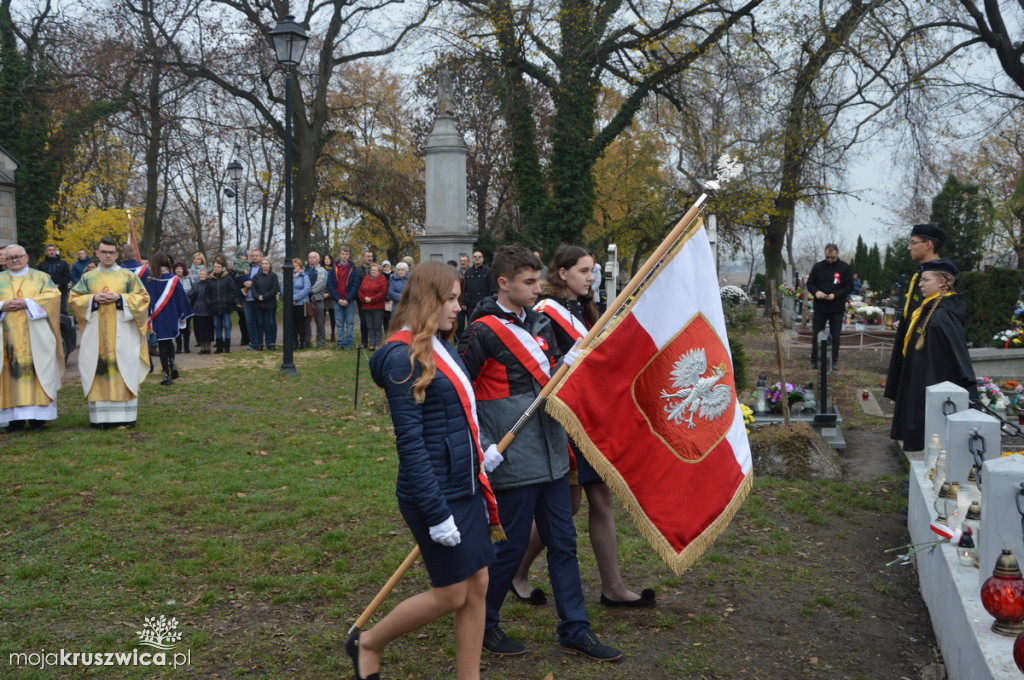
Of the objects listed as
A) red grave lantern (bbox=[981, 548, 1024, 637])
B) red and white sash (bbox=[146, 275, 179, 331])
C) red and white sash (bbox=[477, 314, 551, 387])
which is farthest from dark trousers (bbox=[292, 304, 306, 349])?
red grave lantern (bbox=[981, 548, 1024, 637])

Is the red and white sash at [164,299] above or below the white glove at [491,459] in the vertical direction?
above

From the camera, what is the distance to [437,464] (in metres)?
3.63

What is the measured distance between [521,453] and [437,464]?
818 mm

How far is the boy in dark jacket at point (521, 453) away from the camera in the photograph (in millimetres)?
4402

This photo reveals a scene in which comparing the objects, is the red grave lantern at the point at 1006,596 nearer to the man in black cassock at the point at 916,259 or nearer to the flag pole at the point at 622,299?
the flag pole at the point at 622,299

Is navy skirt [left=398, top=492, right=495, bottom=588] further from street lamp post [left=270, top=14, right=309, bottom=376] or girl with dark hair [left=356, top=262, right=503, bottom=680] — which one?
street lamp post [left=270, top=14, right=309, bottom=376]

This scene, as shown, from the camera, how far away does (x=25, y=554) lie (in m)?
5.89

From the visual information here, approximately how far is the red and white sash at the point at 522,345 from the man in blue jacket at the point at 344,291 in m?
14.0

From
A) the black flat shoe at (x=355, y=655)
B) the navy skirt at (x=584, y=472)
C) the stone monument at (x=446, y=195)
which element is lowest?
the black flat shoe at (x=355, y=655)

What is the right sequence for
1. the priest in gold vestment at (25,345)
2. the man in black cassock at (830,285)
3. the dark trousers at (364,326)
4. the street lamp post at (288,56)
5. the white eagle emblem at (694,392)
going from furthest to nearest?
1. the dark trousers at (364,326)
2. the man in black cassock at (830,285)
3. the street lamp post at (288,56)
4. the priest in gold vestment at (25,345)
5. the white eagle emblem at (694,392)

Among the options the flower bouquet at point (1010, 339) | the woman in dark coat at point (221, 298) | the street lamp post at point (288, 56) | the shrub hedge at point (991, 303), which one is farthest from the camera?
the woman in dark coat at point (221, 298)

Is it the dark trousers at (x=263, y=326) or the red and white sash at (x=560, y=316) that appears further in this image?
the dark trousers at (x=263, y=326)

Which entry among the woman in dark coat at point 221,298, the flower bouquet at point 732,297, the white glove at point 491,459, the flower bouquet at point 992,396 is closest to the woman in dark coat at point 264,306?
the woman in dark coat at point 221,298

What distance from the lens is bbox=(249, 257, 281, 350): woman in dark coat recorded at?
1752 cm
